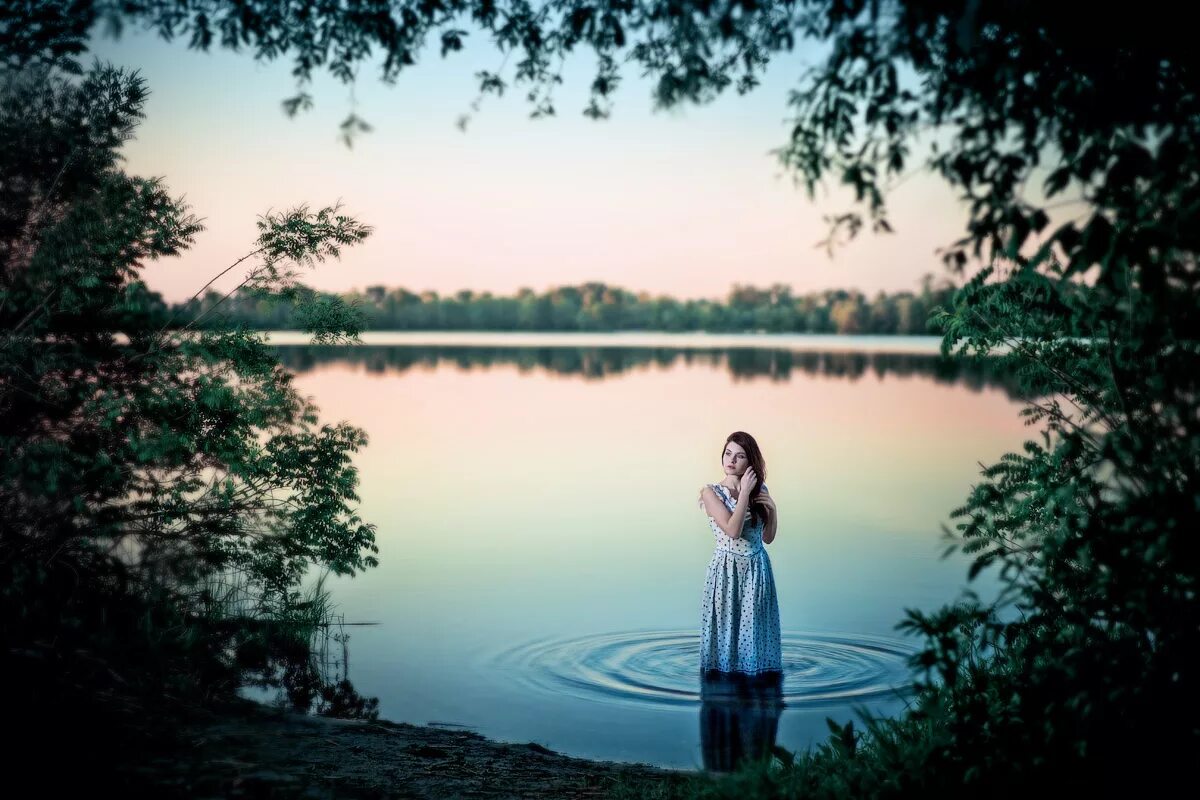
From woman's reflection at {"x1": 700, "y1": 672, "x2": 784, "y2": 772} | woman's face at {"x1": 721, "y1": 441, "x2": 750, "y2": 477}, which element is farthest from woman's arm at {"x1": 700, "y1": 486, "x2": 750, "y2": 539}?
woman's reflection at {"x1": 700, "y1": 672, "x2": 784, "y2": 772}

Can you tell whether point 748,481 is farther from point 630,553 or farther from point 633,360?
point 633,360

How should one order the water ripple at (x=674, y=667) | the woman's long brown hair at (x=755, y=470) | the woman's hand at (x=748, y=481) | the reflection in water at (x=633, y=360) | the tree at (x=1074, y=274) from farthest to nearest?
1. the reflection in water at (x=633, y=360)
2. the water ripple at (x=674, y=667)
3. the woman's long brown hair at (x=755, y=470)
4. the woman's hand at (x=748, y=481)
5. the tree at (x=1074, y=274)

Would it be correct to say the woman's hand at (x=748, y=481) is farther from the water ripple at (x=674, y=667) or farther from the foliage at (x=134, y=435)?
the foliage at (x=134, y=435)

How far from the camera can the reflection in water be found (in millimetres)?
74688

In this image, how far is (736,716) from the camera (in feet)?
33.9

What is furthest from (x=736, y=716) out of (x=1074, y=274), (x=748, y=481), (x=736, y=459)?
(x=1074, y=274)

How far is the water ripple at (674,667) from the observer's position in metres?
11.1

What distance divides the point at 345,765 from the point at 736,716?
3.84m

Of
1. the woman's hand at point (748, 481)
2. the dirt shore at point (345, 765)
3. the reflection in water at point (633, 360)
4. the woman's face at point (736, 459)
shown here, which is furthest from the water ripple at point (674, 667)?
the reflection in water at point (633, 360)

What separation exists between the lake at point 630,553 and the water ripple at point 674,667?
40 mm

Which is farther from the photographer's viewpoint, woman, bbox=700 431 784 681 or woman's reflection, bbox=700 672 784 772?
woman, bbox=700 431 784 681

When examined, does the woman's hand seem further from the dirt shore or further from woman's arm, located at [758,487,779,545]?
the dirt shore

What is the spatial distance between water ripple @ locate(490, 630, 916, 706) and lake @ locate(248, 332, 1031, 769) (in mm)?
40

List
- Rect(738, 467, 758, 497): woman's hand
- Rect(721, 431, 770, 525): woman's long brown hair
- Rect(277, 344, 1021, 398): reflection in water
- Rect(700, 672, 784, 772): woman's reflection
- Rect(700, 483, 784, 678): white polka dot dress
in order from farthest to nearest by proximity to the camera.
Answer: Rect(277, 344, 1021, 398): reflection in water, Rect(700, 483, 784, 678): white polka dot dress, Rect(721, 431, 770, 525): woman's long brown hair, Rect(738, 467, 758, 497): woman's hand, Rect(700, 672, 784, 772): woman's reflection
